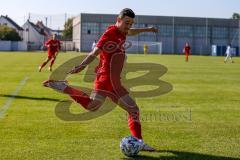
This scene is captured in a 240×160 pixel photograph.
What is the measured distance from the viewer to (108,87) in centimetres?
750

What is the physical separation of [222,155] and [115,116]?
407cm

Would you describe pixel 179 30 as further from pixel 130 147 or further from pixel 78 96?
pixel 130 147

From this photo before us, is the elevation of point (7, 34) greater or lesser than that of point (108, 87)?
greater

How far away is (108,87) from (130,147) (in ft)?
3.20

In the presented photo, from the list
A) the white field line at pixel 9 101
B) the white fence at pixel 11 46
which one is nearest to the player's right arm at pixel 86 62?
the white field line at pixel 9 101

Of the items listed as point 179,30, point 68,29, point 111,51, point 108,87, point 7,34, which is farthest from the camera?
point 68,29

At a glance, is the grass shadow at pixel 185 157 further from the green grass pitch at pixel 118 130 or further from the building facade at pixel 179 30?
the building facade at pixel 179 30

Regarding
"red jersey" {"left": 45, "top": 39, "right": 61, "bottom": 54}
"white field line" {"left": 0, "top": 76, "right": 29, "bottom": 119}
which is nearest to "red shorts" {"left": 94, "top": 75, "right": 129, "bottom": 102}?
"white field line" {"left": 0, "top": 76, "right": 29, "bottom": 119}

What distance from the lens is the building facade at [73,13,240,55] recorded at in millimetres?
101000

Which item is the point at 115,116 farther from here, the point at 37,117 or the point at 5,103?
the point at 5,103

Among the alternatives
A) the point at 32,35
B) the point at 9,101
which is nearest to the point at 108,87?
the point at 9,101

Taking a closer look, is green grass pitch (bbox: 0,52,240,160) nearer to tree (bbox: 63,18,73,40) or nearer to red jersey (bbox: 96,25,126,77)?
red jersey (bbox: 96,25,126,77)

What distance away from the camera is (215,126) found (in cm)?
981

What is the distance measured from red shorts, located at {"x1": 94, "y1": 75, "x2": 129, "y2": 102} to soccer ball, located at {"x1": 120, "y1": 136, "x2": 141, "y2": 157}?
751 mm
